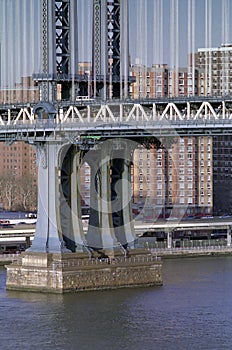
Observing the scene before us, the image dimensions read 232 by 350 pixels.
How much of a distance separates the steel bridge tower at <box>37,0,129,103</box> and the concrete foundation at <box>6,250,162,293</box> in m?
4.34

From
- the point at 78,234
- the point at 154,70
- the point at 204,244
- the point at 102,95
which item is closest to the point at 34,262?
the point at 78,234

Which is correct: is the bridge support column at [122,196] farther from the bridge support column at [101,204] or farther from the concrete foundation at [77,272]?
the concrete foundation at [77,272]

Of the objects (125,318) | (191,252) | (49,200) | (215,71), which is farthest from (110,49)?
(215,71)

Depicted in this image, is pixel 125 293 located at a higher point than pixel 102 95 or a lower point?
lower

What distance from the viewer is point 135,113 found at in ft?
145

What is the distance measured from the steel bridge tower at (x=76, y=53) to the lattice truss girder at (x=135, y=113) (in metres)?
Result: 0.65

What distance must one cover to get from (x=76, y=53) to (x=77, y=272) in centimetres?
595

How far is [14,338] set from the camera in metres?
36.3

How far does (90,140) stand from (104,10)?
4053 millimetres

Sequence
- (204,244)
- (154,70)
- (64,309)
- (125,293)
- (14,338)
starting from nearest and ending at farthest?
1. (14,338)
2. (64,309)
3. (125,293)
4. (204,244)
5. (154,70)

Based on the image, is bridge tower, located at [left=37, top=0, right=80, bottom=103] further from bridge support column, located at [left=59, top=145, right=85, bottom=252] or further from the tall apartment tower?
the tall apartment tower

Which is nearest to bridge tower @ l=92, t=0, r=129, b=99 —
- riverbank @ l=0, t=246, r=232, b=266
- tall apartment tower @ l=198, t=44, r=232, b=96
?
riverbank @ l=0, t=246, r=232, b=266

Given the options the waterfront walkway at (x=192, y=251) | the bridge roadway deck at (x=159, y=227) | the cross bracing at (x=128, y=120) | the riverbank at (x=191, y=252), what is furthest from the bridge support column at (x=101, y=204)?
the bridge roadway deck at (x=159, y=227)

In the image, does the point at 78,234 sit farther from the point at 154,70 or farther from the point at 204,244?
the point at 154,70
